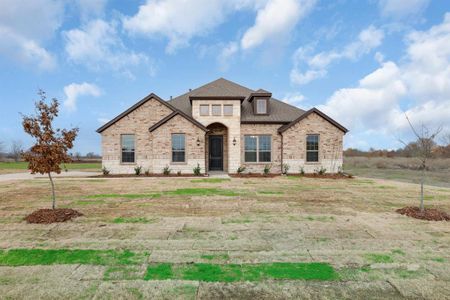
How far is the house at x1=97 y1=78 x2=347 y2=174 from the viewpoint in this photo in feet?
57.2

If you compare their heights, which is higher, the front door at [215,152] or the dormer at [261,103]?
the dormer at [261,103]

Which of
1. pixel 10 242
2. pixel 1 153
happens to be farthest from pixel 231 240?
pixel 1 153

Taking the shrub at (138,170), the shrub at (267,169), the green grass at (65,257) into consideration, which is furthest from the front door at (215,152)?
the green grass at (65,257)

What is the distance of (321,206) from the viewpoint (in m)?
7.94

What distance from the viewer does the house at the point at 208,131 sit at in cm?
1744

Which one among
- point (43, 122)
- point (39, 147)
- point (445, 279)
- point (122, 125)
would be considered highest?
point (122, 125)

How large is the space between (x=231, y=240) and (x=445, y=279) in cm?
327

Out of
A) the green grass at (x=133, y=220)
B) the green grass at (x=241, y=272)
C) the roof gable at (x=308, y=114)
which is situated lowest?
the green grass at (x=241, y=272)

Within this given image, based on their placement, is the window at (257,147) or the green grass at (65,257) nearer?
the green grass at (65,257)

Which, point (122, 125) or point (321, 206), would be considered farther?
point (122, 125)

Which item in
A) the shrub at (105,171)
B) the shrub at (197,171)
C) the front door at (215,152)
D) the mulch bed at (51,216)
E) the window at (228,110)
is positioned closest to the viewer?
the mulch bed at (51,216)

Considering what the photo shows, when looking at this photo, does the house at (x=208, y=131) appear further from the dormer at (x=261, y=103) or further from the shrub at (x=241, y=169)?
the shrub at (x=241, y=169)

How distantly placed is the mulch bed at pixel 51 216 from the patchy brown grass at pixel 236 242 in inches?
9.3

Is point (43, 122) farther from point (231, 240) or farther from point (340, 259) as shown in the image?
point (340, 259)
